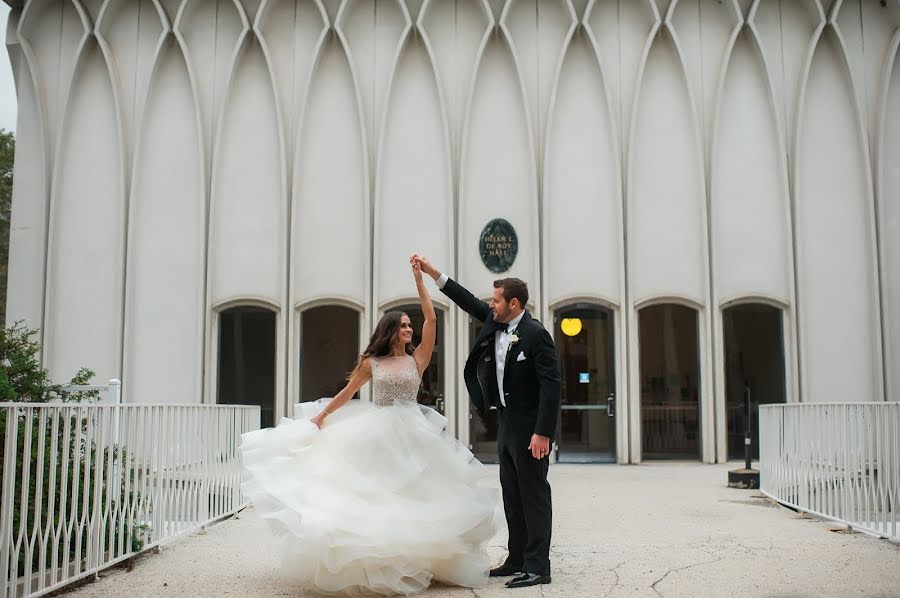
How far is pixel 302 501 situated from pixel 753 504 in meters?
6.70

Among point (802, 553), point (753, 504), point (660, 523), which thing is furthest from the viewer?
point (753, 504)

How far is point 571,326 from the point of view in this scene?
16438 mm

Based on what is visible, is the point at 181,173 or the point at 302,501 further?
the point at 181,173

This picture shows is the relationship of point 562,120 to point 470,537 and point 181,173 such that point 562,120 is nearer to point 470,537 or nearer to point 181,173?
point 181,173

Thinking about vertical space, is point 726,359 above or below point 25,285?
below

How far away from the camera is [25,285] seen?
1639 cm

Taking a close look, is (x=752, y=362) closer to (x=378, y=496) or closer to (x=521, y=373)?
(x=521, y=373)

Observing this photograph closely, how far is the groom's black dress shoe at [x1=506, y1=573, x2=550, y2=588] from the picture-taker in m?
5.51

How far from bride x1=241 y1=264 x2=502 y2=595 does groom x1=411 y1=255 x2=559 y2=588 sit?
8.7 inches

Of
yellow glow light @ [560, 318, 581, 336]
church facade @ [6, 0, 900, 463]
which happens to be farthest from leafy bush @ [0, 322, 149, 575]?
yellow glow light @ [560, 318, 581, 336]

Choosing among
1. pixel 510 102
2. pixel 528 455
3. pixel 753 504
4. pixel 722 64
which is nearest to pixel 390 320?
pixel 528 455

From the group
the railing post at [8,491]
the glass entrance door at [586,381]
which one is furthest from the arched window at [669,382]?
the railing post at [8,491]

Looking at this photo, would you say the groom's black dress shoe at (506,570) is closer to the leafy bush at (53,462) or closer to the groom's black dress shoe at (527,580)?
the groom's black dress shoe at (527,580)

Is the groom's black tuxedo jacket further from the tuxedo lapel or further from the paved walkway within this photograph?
the paved walkway
